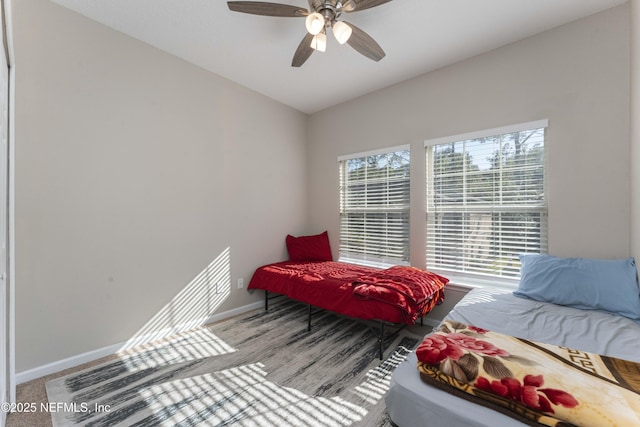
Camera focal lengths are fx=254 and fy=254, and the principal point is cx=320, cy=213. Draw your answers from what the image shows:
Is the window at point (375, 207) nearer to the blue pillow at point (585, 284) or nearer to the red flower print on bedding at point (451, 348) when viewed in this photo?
the blue pillow at point (585, 284)

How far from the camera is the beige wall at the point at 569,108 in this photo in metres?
1.96

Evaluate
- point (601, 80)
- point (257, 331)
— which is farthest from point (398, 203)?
point (257, 331)

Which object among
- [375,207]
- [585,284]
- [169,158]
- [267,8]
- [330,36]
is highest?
[330,36]

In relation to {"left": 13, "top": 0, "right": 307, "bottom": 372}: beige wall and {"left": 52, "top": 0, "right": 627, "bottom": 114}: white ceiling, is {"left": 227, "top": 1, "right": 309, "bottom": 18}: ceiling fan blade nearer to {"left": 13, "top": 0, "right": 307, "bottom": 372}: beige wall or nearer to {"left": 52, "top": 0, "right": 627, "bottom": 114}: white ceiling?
{"left": 52, "top": 0, "right": 627, "bottom": 114}: white ceiling

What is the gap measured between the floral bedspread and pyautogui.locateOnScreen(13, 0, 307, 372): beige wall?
2428 mm

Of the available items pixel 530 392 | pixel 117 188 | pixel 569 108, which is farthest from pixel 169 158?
pixel 569 108

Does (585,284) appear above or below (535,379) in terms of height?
above

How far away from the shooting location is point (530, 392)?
900 millimetres

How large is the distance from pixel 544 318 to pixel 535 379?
101 cm

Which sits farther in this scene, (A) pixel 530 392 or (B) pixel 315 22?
(B) pixel 315 22

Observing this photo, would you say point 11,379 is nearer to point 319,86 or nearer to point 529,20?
point 319,86

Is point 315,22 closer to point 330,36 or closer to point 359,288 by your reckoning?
point 330,36

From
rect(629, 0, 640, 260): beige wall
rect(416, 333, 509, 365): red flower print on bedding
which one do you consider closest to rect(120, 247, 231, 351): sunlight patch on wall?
rect(416, 333, 509, 365): red flower print on bedding

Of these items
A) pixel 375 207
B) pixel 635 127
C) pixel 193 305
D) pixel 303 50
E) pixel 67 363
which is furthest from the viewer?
pixel 375 207
